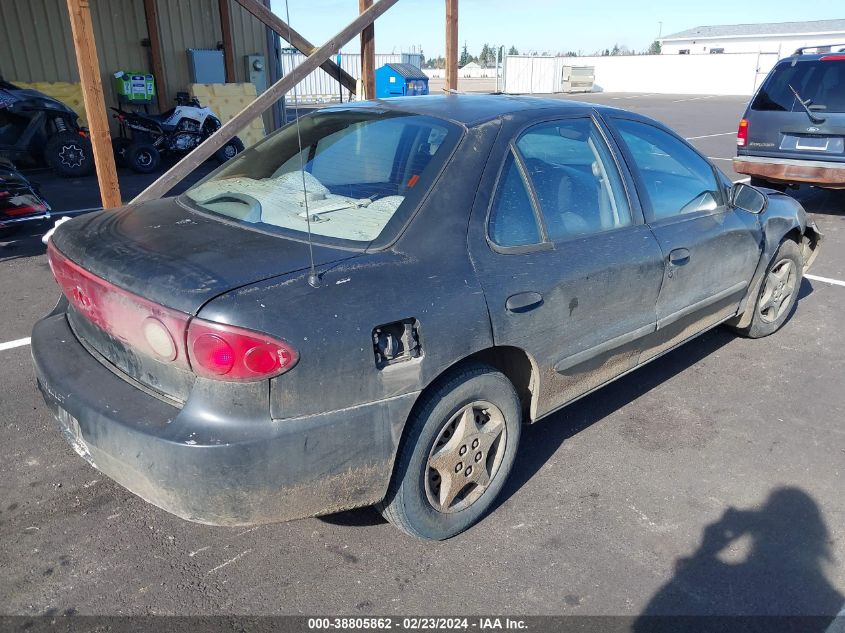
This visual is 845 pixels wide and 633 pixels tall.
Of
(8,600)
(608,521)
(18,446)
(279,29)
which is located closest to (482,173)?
(608,521)

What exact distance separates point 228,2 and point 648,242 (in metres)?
12.9

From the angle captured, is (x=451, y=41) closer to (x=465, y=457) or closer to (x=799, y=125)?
(x=799, y=125)

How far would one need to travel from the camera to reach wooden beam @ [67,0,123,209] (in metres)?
5.05

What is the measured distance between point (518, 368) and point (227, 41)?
13.1m

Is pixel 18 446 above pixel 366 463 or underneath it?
underneath

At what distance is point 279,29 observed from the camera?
5.75 meters

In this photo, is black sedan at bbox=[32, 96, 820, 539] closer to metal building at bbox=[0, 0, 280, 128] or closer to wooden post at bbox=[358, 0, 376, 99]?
wooden post at bbox=[358, 0, 376, 99]

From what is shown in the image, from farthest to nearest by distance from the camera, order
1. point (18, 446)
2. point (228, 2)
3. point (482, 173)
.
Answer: point (228, 2) < point (18, 446) < point (482, 173)

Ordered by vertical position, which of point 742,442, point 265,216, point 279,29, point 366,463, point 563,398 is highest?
point 279,29

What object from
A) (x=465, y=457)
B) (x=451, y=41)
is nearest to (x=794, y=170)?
(x=451, y=41)

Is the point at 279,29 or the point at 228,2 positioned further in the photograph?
the point at 228,2

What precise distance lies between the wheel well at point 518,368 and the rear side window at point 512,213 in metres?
0.44

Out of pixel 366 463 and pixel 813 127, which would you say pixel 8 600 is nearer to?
pixel 366 463

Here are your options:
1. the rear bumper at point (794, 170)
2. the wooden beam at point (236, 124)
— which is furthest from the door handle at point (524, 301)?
the rear bumper at point (794, 170)
